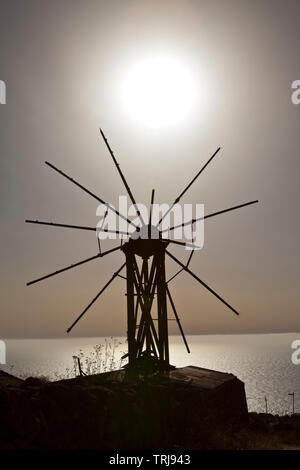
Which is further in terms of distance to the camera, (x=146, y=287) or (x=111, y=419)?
(x=146, y=287)

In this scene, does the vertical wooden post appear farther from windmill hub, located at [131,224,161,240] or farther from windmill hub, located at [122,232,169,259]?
windmill hub, located at [131,224,161,240]

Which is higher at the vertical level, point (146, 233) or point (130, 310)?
point (146, 233)

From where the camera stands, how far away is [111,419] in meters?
7.71

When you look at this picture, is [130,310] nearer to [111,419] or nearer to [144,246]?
[144,246]

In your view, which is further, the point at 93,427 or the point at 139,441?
the point at 139,441

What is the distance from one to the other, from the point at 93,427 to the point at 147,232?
375 inches

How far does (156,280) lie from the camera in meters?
15.4

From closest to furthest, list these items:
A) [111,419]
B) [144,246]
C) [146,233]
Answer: [111,419], [144,246], [146,233]

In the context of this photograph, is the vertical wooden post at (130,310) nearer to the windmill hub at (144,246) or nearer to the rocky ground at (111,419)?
the windmill hub at (144,246)

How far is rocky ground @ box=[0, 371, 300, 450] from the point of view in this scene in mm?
6371

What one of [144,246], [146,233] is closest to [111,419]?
[144,246]

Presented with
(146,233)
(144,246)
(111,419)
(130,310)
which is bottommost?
(111,419)
